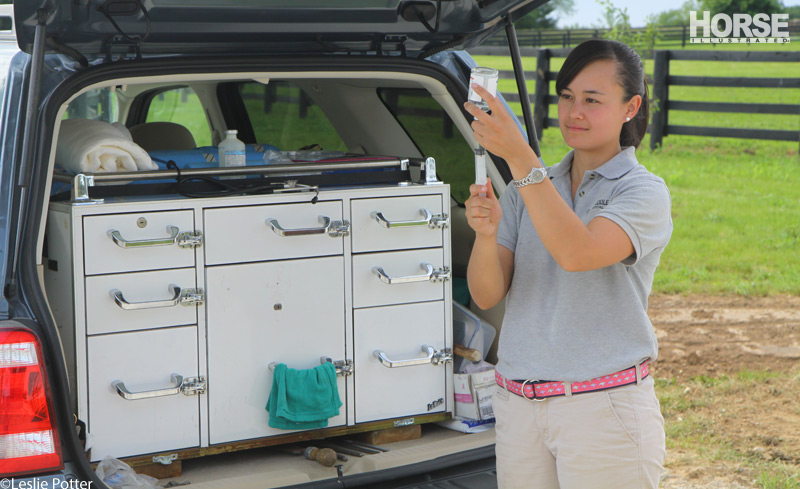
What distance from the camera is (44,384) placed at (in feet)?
6.65

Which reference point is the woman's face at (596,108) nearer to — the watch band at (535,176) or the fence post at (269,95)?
the watch band at (535,176)

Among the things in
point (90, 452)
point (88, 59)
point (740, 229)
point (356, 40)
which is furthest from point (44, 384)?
point (740, 229)

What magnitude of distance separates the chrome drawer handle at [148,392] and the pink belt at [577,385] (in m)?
0.99

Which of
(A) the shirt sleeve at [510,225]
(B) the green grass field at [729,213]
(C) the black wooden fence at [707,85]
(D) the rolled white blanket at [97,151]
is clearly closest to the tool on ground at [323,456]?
(A) the shirt sleeve at [510,225]

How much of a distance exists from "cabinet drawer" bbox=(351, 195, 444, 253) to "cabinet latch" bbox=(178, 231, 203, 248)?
0.48 meters

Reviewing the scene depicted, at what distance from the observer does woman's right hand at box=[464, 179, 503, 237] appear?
2.13 meters

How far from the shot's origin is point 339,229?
9.09 ft

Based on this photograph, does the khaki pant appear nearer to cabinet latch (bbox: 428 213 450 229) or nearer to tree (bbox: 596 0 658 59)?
cabinet latch (bbox: 428 213 450 229)

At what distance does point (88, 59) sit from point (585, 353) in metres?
1.53

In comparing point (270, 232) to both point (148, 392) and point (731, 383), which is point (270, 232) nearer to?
point (148, 392)

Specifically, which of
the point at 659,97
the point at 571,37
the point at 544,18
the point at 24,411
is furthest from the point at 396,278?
the point at 544,18

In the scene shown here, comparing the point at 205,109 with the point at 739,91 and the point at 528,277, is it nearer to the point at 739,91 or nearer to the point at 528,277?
the point at 528,277

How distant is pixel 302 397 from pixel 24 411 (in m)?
0.86

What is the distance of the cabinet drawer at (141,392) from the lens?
8.16 feet
